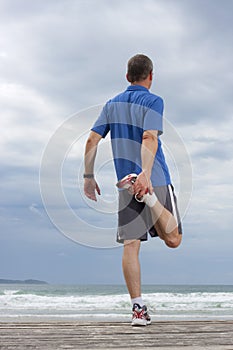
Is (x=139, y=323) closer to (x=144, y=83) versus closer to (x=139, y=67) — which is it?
(x=144, y=83)

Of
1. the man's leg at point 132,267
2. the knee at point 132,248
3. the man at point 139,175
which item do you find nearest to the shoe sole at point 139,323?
the man at point 139,175

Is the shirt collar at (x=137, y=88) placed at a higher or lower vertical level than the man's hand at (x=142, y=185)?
higher

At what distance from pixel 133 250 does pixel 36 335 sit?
0.87 metres

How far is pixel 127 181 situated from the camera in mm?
3520

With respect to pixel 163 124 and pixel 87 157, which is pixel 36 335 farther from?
pixel 163 124

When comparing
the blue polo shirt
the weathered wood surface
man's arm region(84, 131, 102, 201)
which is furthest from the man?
the weathered wood surface

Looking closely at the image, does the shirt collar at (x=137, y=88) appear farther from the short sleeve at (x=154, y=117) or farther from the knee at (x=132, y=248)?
the knee at (x=132, y=248)

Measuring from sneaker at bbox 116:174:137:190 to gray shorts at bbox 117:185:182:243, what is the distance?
0.11 meters

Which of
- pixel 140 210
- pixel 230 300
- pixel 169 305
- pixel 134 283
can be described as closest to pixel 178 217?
pixel 140 210

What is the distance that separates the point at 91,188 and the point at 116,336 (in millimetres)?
1172

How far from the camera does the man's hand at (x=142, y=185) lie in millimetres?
3441

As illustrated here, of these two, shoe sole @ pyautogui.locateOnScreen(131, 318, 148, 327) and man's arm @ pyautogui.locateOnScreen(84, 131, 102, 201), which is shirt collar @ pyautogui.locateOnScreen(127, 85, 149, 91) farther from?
shoe sole @ pyautogui.locateOnScreen(131, 318, 148, 327)

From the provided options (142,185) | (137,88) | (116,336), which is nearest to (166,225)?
(142,185)

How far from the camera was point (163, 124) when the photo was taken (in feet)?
12.2
